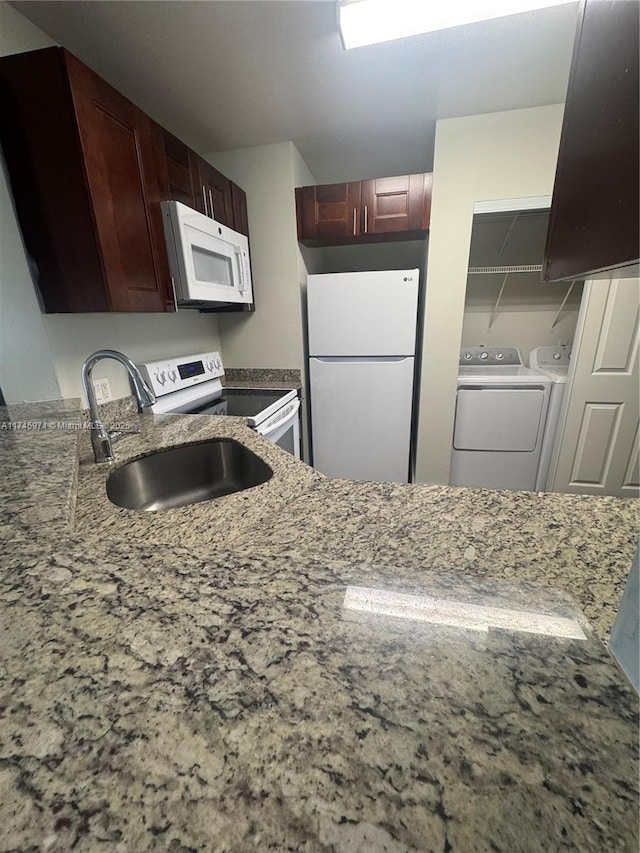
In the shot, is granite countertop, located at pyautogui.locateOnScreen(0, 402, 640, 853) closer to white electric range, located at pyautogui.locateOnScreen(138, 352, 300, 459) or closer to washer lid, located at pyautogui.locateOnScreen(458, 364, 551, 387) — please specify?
white electric range, located at pyautogui.locateOnScreen(138, 352, 300, 459)

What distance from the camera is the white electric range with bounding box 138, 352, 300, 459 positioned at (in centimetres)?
183

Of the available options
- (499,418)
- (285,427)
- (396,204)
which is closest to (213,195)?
(396,204)

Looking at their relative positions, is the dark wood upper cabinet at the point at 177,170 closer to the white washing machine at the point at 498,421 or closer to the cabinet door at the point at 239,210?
the cabinet door at the point at 239,210

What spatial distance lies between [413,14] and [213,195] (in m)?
1.18

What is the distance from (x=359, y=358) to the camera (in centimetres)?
234

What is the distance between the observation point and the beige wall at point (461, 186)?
1.90m

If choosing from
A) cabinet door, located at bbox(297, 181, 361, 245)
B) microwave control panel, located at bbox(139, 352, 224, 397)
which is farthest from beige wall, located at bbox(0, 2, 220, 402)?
cabinet door, located at bbox(297, 181, 361, 245)

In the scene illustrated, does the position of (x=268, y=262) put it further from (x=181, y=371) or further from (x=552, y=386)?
(x=552, y=386)

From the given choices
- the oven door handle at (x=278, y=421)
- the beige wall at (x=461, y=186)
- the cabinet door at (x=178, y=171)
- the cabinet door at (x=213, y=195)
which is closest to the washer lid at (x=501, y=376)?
the beige wall at (x=461, y=186)

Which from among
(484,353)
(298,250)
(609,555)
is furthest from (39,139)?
(484,353)

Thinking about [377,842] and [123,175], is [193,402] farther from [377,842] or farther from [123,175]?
[377,842]

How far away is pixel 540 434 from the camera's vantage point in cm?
232

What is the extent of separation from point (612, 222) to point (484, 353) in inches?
96.8

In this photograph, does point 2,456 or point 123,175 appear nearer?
point 2,456
